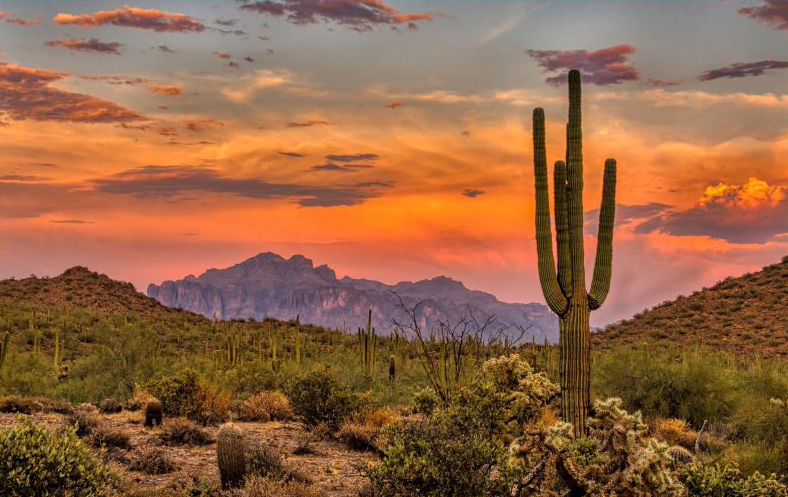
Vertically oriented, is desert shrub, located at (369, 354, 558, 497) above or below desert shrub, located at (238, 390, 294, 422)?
above

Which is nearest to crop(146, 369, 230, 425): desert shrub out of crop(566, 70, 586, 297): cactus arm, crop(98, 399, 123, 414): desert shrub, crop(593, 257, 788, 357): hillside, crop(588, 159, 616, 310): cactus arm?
crop(98, 399, 123, 414): desert shrub

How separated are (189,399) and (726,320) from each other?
36.0 meters

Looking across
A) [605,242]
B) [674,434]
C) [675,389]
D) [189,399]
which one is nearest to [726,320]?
[675,389]

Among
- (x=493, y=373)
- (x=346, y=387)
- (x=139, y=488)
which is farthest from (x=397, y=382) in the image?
(x=139, y=488)

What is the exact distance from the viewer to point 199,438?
1498cm

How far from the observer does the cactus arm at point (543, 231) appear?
12719 mm

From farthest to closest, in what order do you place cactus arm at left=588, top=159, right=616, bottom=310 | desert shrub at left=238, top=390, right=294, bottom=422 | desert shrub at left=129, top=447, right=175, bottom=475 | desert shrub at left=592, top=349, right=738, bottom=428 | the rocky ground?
desert shrub at left=592, top=349, right=738, bottom=428 < desert shrub at left=238, top=390, right=294, bottom=422 < cactus arm at left=588, top=159, right=616, bottom=310 < desert shrub at left=129, top=447, right=175, bottom=475 < the rocky ground

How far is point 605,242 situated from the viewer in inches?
525

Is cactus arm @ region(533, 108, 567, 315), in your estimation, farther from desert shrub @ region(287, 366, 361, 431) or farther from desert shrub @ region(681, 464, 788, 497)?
desert shrub @ region(287, 366, 361, 431)

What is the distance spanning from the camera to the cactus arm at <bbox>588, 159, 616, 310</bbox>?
1294 cm

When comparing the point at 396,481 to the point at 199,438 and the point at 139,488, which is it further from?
the point at 199,438

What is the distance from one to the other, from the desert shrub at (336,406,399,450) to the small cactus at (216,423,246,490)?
3446 mm

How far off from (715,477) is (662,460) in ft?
4.84

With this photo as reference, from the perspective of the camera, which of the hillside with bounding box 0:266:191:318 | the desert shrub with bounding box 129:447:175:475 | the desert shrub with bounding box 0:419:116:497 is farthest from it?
the hillside with bounding box 0:266:191:318
